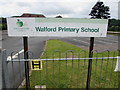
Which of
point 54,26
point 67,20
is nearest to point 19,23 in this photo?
point 54,26

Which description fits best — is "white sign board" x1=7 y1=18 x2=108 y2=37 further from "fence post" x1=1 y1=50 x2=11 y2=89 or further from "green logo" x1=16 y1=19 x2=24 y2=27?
"fence post" x1=1 y1=50 x2=11 y2=89

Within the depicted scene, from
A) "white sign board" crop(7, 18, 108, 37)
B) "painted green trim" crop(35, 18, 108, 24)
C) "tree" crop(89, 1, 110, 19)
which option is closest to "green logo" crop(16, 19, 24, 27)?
"white sign board" crop(7, 18, 108, 37)

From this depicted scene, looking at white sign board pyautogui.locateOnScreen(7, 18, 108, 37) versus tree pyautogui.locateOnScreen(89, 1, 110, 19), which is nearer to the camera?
white sign board pyautogui.locateOnScreen(7, 18, 108, 37)

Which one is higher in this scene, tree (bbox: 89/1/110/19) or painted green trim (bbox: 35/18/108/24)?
tree (bbox: 89/1/110/19)

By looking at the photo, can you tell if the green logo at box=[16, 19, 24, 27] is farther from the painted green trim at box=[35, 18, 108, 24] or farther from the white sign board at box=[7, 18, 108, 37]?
the painted green trim at box=[35, 18, 108, 24]

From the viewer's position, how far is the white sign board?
8.11 feet

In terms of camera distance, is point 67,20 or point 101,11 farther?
point 101,11

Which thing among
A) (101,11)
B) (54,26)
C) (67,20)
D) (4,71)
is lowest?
(4,71)

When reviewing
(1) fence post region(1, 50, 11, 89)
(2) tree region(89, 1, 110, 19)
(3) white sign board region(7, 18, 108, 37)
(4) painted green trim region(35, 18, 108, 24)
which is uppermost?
(2) tree region(89, 1, 110, 19)

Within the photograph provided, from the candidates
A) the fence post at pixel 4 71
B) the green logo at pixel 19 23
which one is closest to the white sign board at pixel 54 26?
the green logo at pixel 19 23

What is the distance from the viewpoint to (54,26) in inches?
99.1

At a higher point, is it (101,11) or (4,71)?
(101,11)

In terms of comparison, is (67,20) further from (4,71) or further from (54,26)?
(4,71)

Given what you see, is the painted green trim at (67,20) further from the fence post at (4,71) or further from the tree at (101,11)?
the tree at (101,11)
